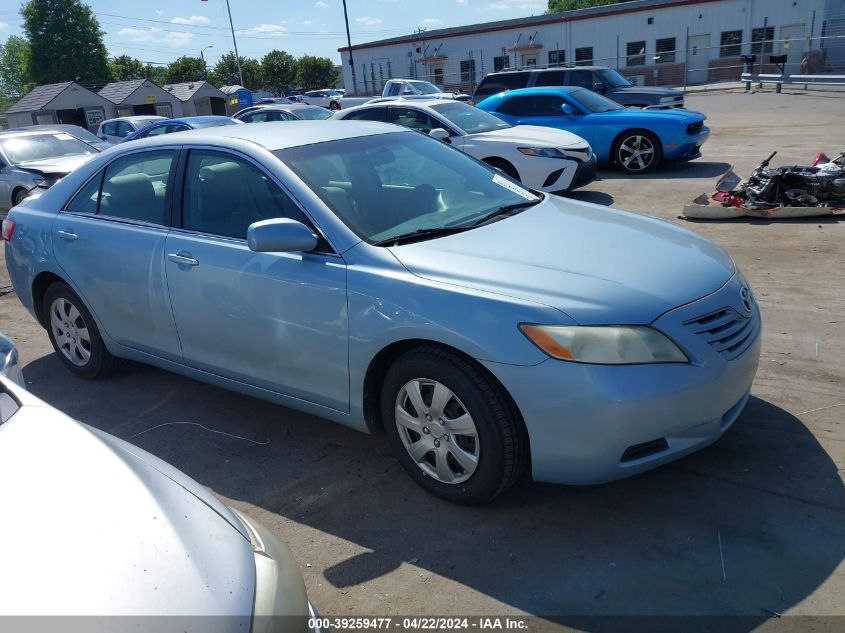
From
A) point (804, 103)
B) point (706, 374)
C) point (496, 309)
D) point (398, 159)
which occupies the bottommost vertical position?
point (804, 103)

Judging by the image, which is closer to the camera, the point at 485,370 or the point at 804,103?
the point at 485,370

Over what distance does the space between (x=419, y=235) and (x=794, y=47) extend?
146ft

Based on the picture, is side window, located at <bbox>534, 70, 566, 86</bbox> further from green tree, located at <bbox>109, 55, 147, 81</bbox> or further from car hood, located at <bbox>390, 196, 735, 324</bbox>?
green tree, located at <bbox>109, 55, 147, 81</bbox>

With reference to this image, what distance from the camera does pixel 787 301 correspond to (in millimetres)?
5520

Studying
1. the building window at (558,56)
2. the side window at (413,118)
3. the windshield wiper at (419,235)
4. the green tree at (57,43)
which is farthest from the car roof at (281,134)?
the green tree at (57,43)

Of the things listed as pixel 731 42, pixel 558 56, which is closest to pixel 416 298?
pixel 731 42

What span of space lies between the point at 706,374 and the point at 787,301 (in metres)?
3.08

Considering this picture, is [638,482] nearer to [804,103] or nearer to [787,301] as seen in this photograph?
[787,301]

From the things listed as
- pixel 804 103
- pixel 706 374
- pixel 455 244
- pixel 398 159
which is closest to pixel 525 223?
pixel 455 244

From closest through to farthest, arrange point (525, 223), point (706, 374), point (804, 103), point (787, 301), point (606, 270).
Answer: point (706, 374) < point (606, 270) < point (525, 223) < point (787, 301) < point (804, 103)

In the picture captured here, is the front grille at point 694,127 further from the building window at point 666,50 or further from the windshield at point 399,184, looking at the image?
the building window at point 666,50

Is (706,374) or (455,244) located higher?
(455,244)

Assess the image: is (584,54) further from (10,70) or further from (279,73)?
(10,70)

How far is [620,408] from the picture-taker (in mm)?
2785
